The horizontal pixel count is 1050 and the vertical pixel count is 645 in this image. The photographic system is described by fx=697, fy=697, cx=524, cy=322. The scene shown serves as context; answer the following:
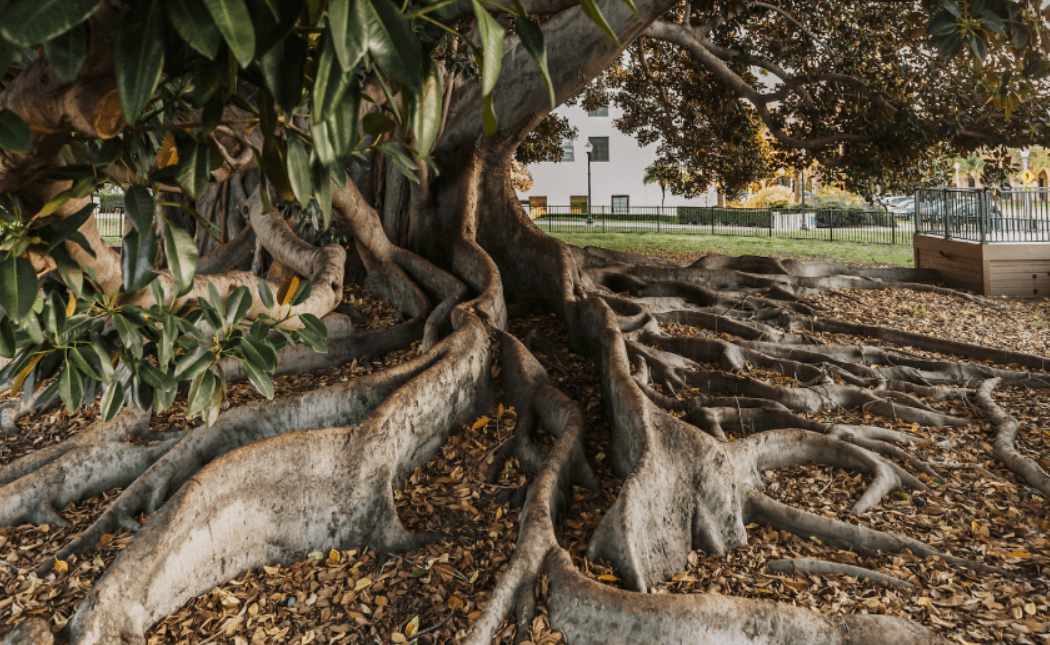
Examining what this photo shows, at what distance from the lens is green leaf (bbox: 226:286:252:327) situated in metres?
1.93

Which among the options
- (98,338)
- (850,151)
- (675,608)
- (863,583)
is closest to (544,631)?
(675,608)

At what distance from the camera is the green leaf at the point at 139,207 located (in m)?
1.23

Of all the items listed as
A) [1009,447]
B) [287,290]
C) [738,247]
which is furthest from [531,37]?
[738,247]

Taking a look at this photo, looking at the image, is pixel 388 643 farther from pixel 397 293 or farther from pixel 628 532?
pixel 397 293

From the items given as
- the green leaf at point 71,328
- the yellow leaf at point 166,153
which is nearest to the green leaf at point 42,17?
the yellow leaf at point 166,153

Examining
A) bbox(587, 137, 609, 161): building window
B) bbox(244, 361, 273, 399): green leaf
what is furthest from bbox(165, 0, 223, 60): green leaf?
bbox(587, 137, 609, 161): building window

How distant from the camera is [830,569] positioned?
3.24 m

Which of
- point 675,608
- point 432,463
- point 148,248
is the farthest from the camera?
point 432,463

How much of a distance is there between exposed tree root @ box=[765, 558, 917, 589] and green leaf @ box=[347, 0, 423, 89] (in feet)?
10.3

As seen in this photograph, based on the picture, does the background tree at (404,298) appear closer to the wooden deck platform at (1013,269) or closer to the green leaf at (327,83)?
the green leaf at (327,83)

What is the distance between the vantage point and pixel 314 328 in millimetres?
2039

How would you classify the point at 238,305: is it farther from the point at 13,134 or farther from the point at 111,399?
the point at 13,134

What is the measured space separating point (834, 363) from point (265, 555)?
4.65 meters

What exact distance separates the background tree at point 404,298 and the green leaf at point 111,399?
0.02 metres
